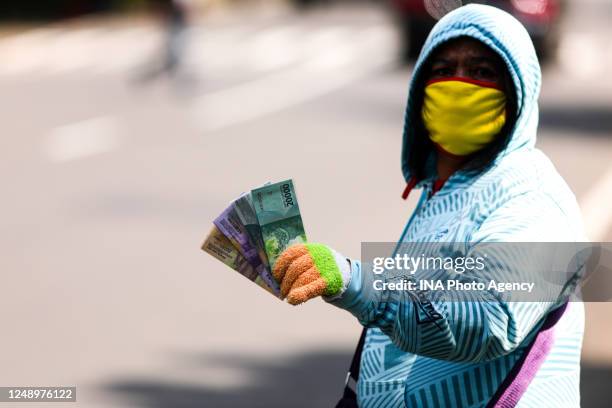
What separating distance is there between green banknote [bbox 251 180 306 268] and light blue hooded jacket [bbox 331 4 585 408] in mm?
159

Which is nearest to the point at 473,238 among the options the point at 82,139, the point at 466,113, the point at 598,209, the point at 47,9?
the point at 466,113

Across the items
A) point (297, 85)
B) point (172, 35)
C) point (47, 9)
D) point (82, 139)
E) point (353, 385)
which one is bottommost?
point (353, 385)

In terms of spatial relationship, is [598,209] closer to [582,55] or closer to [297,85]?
[297,85]

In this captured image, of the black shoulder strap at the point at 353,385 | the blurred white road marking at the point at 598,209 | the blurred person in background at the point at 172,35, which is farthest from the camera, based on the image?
the blurred person in background at the point at 172,35

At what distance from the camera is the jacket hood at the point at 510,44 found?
2.76 m

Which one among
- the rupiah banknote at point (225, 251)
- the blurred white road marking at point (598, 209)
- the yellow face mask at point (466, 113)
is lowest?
the rupiah banknote at point (225, 251)

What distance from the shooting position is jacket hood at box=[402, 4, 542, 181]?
9.04ft

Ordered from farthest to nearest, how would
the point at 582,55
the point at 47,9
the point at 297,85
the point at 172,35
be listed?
the point at 47,9 → the point at 582,55 → the point at 297,85 → the point at 172,35

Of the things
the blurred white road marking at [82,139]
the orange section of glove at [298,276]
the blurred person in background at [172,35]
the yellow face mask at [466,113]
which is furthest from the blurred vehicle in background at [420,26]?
the orange section of glove at [298,276]

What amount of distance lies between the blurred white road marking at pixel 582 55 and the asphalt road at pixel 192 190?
0.08m

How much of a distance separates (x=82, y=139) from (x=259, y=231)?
12501mm

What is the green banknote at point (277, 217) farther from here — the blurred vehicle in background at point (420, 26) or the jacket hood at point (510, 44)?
the blurred vehicle in background at point (420, 26)

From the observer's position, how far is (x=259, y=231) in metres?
2.53

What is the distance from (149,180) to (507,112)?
9531 millimetres
